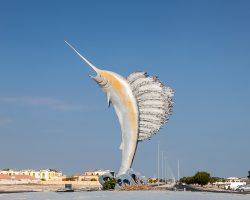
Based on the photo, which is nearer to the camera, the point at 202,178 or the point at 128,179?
the point at 128,179

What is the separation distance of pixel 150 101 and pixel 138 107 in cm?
107

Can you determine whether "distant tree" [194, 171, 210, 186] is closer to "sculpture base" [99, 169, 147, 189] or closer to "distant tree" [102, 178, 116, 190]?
"sculpture base" [99, 169, 147, 189]

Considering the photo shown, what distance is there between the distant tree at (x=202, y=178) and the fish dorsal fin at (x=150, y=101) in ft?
193

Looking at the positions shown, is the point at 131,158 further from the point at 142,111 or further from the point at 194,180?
the point at 194,180

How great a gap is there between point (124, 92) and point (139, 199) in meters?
16.5

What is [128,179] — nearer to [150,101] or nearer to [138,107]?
[138,107]

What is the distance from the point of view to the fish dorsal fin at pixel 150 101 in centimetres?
3609

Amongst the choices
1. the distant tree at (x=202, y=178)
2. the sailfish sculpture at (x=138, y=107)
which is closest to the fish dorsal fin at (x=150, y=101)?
the sailfish sculpture at (x=138, y=107)

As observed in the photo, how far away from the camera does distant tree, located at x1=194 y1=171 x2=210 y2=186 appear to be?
92688mm

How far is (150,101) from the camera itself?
36312 mm

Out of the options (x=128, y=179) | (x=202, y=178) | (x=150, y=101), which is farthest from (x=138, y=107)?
(x=202, y=178)

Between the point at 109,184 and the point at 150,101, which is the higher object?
the point at 150,101

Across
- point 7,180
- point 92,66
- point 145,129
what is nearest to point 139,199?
point 145,129

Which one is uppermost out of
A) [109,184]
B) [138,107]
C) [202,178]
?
[138,107]
